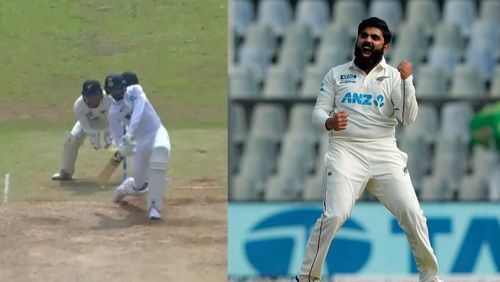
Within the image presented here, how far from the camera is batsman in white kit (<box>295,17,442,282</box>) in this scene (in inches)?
211

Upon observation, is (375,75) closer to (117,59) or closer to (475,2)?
(117,59)

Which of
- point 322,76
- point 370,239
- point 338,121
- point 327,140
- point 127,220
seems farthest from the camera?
point 322,76

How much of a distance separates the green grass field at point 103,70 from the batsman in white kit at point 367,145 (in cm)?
248

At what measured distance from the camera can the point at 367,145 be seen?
5480mm

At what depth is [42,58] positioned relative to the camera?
7934 mm

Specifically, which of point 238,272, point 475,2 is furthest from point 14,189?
point 475,2

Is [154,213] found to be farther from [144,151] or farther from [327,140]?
[327,140]

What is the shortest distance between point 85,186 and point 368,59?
2.96 meters

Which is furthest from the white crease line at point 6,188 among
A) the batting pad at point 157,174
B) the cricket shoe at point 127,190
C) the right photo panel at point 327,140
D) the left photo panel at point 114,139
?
the right photo panel at point 327,140

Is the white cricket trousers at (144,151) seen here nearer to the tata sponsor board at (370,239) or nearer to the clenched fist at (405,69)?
the tata sponsor board at (370,239)

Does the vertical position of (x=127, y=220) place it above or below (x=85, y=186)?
below

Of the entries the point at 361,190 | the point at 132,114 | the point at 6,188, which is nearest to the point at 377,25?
the point at 361,190

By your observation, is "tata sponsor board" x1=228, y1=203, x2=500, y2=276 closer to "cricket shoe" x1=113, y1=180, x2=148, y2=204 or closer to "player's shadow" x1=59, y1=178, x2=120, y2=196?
"cricket shoe" x1=113, y1=180, x2=148, y2=204

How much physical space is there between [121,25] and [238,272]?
72.1 inches
